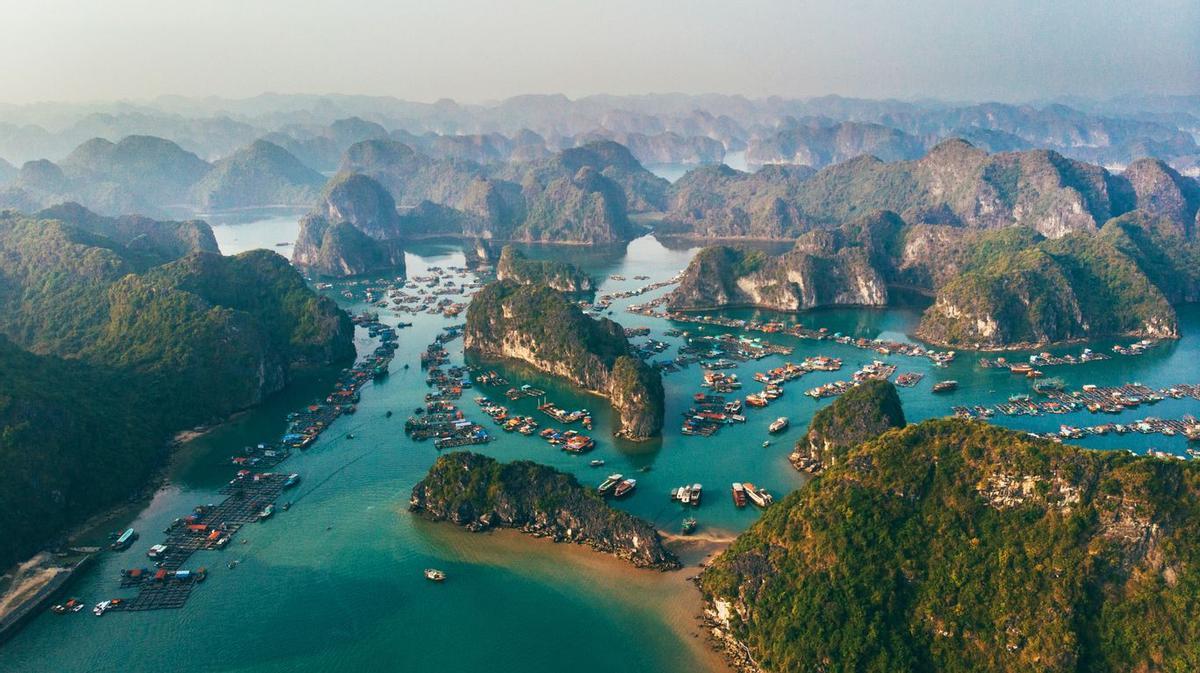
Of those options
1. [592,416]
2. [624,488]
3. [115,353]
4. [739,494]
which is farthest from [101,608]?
[739,494]

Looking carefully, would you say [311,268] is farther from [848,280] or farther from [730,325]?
[848,280]

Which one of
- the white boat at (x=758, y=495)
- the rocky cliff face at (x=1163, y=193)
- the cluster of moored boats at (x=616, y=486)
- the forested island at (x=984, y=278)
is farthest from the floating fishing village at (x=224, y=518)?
the rocky cliff face at (x=1163, y=193)

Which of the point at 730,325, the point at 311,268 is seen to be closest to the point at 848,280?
the point at 730,325

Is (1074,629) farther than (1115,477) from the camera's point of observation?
No

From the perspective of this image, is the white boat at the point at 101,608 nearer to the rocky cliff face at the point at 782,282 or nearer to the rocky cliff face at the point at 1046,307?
the rocky cliff face at the point at 782,282

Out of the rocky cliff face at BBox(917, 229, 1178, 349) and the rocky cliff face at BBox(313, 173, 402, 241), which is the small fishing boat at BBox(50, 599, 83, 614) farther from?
the rocky cliff face at BBox(313, 173, 402, 241)

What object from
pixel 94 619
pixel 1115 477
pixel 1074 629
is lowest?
pixel 94 619

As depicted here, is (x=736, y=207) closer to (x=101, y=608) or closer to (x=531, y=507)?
(x=531, y=507)
